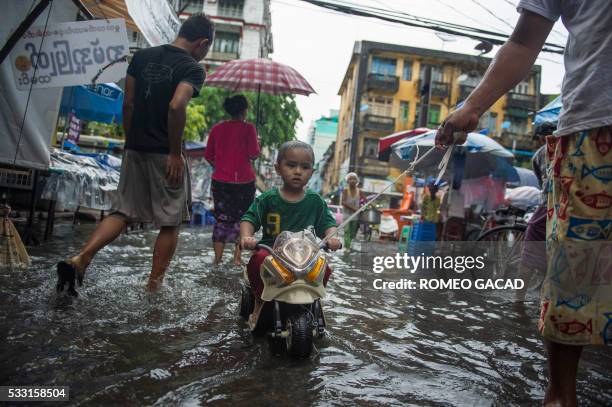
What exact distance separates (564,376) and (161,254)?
2609 mm

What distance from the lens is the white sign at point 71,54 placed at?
384 cm

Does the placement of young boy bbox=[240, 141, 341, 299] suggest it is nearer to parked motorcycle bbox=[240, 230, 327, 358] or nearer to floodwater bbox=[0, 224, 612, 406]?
parked motorcycle bbox=[240, 230, 327, 358]

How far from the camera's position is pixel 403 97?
38906 mm

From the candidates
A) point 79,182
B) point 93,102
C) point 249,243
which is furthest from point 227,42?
point 249,243

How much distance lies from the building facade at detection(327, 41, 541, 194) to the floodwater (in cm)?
3522

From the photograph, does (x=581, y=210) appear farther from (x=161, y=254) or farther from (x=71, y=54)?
(x=71, y=54)

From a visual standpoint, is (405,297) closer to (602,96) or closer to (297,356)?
(297,356)

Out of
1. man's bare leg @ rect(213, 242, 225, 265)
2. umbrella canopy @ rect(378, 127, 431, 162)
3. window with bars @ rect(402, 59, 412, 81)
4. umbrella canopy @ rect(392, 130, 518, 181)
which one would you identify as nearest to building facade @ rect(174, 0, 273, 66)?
window with bars @ rect(402, 59, 412, 81)

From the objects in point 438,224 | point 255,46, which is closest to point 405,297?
point 438,224

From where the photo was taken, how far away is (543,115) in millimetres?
6414

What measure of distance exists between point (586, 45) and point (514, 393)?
146 centimetres

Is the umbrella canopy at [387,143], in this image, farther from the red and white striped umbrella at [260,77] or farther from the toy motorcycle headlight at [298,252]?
the toy motorcycle headlight at [298,252]

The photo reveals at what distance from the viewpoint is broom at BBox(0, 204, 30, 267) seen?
363cm

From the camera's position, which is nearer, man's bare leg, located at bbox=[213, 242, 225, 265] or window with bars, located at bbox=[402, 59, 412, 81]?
man's bare leg, located at bbox=[213, 242, 225, 265]
